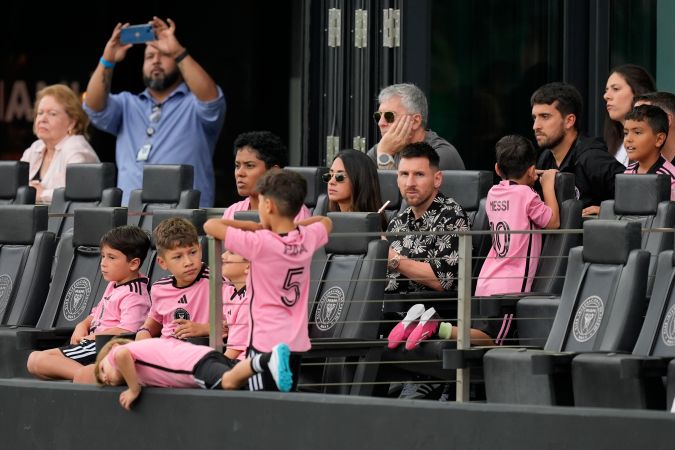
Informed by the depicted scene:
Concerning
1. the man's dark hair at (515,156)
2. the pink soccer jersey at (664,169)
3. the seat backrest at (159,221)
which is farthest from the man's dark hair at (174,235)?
the pink soccer jersey at (664,169)

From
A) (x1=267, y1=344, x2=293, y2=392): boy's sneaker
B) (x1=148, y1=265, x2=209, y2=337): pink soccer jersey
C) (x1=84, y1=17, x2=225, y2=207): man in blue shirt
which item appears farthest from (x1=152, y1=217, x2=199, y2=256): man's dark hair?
(x1=84, y1=17, x2=225, y2=207): man in blue shirt

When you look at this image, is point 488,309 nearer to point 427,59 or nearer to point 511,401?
point 511,401

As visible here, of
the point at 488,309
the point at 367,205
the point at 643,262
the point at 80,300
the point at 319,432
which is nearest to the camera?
the point at 319,432

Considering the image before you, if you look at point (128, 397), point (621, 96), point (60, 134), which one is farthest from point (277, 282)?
point (60, 134)

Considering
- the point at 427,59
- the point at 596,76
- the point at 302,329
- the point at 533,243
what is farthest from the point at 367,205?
the point at 596,76

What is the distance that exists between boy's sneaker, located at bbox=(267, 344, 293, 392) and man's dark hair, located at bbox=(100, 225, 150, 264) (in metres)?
1.83

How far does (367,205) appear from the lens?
9.63 meters

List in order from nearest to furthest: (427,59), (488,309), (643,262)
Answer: (643,262) → (488,309) → (427,59)

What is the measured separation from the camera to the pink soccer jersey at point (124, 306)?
367 inches

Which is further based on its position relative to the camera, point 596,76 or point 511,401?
point 596,76

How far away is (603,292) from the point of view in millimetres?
8547

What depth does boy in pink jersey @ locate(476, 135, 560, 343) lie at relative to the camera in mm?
9445

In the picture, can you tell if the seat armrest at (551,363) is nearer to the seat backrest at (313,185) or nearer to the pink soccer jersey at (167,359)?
the pink soccer jersey at (167,359)

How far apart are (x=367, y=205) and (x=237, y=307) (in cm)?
109
